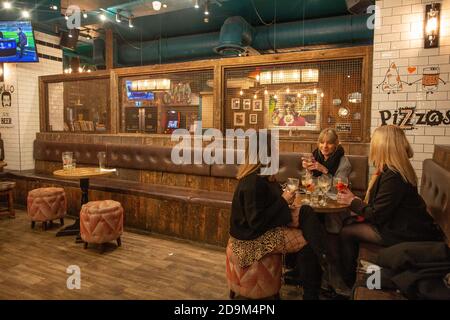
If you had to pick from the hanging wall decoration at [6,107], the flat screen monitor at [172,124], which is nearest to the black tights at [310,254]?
the hanging wall decoration at [6,107]

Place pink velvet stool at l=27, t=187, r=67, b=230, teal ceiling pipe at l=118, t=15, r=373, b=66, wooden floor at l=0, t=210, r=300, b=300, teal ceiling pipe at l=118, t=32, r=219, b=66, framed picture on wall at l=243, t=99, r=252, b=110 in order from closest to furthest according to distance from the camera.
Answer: wooden floor at l=0, t=210, r=300, b=300
pink velvet stool at l=27, t=187, r=67, b=230
teal ceiling pipe at l=118, t=15, r=373, b=66
framed picture on wall at l=243, t=99, r=252, b=110
teal ceiling pipe at l=118, t=32, r=219, b=66

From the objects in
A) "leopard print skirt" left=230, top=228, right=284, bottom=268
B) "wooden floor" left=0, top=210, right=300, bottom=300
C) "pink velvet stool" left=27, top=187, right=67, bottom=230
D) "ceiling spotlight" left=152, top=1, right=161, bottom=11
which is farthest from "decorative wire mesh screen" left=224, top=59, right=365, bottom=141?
"pink velvet stool" left=27, top=187, right=67, bottom=230

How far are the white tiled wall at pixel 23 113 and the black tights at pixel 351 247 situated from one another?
6.34 m

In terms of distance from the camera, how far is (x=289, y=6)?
6156 millimetres

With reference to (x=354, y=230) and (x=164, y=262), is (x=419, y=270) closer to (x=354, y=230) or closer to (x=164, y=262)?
(x=354, y=230)

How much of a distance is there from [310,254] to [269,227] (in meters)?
0.42

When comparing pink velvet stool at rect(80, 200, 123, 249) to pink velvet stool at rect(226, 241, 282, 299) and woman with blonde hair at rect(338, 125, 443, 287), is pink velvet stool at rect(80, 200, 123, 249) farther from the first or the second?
woman with blonde hair at rect(338, 125, 443, 287)

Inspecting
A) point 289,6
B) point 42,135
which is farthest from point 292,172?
point 42,135

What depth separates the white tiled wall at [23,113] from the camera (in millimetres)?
6484

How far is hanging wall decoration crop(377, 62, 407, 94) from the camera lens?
3742 mm

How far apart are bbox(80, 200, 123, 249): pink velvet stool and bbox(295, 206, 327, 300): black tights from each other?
231cm

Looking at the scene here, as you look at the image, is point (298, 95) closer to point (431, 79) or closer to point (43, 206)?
point (431, 79)

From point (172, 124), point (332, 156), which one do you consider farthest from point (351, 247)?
point (172, 124)

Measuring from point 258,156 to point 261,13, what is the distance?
203 inches
